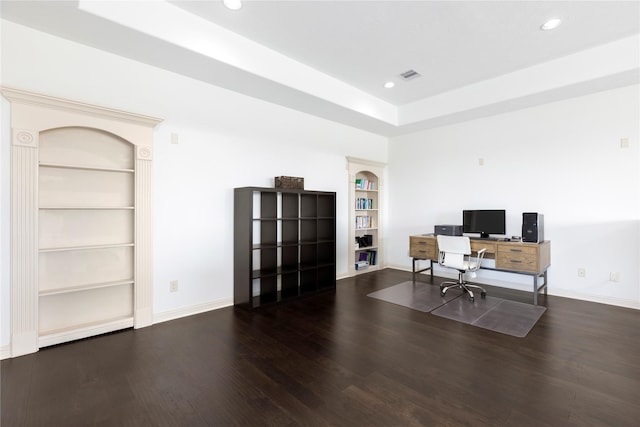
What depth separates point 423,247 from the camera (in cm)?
512

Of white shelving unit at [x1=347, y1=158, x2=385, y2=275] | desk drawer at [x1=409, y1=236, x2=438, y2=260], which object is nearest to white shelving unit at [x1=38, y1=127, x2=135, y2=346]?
white shelving unit at [x1=347, y1=158, x2=385, y2=275]

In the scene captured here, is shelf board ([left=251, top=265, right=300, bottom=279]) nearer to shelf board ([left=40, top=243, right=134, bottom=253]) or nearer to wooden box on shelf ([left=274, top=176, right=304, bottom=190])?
wooden box on shelf ([left=274, top=176, right=304, bottom=190])

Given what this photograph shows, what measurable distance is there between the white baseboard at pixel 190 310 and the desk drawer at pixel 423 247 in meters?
3.16

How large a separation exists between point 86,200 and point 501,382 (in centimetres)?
405

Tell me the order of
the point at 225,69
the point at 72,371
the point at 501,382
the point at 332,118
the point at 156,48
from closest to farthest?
the point at 501,382 → the point at 72,371 → the point at 156,48 → the point at 225,69 → the point at 332,118

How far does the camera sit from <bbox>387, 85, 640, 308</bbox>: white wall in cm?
388

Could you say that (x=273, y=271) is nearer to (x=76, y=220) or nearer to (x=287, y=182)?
(x=287, y=182)

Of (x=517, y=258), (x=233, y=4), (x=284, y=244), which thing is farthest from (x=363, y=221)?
(x=233, y=4)

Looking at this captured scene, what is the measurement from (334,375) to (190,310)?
216 cm

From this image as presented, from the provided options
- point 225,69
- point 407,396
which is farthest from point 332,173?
point 407,396

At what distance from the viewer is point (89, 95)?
2971mm

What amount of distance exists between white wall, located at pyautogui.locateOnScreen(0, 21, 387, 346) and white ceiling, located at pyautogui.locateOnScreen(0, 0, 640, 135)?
175 mm

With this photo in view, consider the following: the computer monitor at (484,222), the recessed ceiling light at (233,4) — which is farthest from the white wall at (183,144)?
the computer monitor at (484,222)

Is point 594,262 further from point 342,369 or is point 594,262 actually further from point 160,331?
point 160,331
